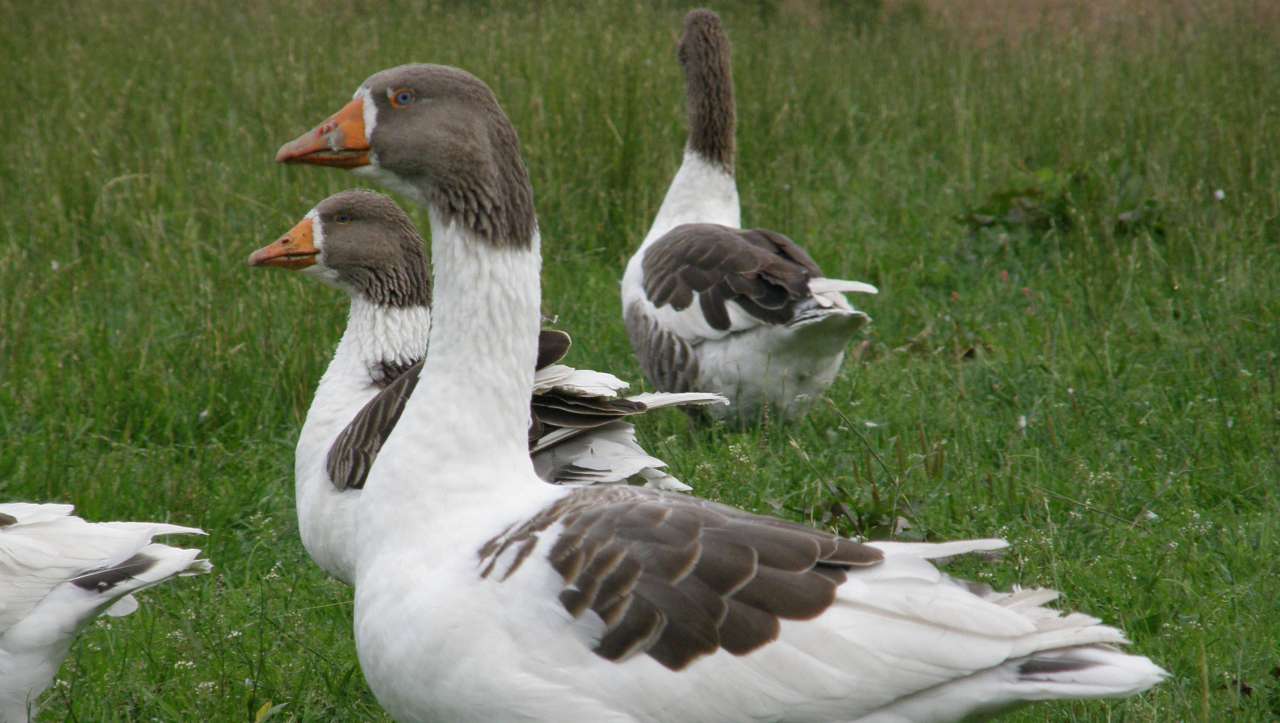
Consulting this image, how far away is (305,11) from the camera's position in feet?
39.2

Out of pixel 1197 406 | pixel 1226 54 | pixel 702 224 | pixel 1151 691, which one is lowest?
pixel 1151 691

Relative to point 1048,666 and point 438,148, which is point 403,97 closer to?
point 438,148

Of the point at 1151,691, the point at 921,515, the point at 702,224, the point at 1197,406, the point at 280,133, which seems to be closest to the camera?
the point at 1151,691

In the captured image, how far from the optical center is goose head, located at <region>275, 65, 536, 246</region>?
10.1 feet

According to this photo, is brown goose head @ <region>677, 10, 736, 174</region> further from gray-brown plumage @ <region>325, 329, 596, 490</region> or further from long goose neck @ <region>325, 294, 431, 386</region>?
gray-brown plumage @ <region>325, 329, 596, 490</region>

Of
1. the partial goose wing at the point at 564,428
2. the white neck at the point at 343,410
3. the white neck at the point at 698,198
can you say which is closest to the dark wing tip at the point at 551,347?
the partial goose wing at the point at 564,428

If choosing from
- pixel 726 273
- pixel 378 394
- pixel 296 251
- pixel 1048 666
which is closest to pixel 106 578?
pixel 378 394

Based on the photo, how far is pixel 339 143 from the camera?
318 centimetres

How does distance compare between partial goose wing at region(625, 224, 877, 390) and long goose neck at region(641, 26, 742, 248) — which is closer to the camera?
A: partial goose wing at region(625, 224, 877, 390)

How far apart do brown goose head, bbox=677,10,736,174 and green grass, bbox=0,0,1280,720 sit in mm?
914

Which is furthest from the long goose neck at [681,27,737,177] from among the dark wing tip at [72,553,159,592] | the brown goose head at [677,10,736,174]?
the dark wing tip at [72,553,159,592]

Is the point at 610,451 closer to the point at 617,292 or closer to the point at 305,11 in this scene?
the point at 617,292

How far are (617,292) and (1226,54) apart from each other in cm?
524

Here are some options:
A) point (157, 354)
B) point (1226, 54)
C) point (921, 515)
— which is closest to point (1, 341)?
point (157, 354)
